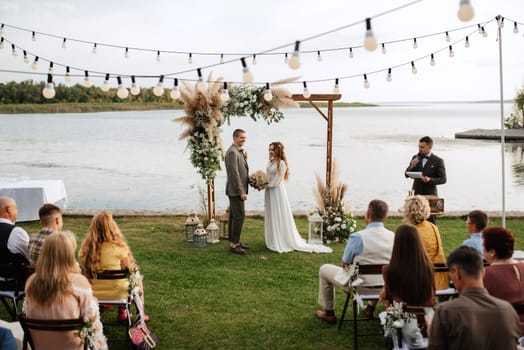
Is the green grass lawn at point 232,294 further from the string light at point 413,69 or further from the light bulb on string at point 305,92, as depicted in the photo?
the string light at point 413,69

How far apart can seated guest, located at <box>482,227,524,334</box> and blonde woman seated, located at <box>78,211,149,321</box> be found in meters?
2.81

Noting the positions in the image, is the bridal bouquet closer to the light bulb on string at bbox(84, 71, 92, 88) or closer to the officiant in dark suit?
the officiant in dark suit

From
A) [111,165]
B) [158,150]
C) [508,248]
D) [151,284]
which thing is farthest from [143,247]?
[158,150]

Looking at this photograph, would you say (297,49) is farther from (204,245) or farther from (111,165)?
(111,165)

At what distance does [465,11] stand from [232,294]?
4.15 m

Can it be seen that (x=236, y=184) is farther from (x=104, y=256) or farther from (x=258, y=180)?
(x=104, y=256)

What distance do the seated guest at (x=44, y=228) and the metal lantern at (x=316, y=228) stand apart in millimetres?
4619

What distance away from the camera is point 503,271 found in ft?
12.0

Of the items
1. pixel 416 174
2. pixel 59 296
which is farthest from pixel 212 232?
pixel 59 296

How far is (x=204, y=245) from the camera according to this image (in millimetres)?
8516

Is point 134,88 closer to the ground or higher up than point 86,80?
closer to the ground

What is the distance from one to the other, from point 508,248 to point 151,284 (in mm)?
4208

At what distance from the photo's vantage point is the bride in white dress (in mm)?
8180

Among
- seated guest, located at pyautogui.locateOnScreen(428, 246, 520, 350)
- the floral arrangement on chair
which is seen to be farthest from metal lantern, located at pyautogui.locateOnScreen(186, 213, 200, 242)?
seated guest, located at pyautogui.locateOnScreen(428, 246, 520, 350)
